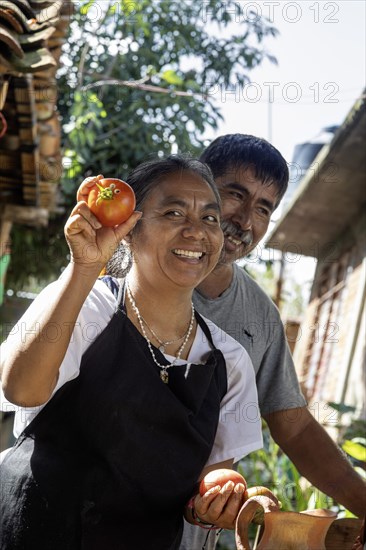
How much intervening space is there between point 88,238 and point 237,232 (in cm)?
107

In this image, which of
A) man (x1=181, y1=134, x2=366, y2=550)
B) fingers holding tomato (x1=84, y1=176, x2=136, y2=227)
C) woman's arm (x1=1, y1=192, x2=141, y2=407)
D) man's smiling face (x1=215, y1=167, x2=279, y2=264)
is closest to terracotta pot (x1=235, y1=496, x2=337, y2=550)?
woman's arm (x1=1, y1=192, x2=141, y2=407)

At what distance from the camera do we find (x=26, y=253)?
9.22 meters

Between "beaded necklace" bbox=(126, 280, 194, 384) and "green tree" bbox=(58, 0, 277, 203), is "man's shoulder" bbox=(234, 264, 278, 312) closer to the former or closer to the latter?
"beaded necklace" bbox=(126, 280, 194, 384)

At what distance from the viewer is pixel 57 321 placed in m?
1.76

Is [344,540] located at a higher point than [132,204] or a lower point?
lower

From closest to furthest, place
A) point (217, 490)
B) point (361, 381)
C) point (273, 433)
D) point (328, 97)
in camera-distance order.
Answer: point (217, 490), point (273, 433), point (328, 97), point (361, 381)

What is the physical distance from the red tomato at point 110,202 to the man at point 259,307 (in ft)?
2.78

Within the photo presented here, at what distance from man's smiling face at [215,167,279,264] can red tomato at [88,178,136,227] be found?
846 mm

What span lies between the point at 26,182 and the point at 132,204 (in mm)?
3723

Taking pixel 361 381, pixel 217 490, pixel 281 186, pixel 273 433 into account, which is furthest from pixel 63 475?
pixel 361 381

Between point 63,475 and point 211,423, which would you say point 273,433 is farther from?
point 63,475

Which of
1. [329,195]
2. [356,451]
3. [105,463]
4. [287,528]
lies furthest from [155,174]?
[329,195]

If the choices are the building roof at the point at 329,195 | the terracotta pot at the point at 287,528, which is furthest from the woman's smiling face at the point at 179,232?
the building roof at the point at 329,195

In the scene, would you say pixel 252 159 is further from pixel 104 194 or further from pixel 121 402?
pixel 121 402
